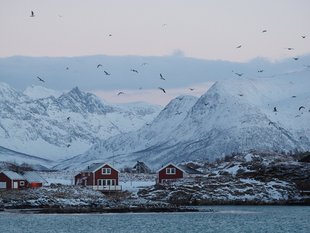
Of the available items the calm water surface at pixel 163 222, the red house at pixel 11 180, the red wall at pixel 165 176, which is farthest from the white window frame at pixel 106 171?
the calm water surface at pixel 163 222

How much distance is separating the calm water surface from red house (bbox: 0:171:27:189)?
111ft

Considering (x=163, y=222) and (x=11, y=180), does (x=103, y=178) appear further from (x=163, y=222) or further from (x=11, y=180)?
(x=163, y=222)

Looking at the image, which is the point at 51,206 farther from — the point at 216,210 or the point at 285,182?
the point at 285,182

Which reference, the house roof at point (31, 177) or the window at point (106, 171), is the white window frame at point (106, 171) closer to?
the window at point (106, 171)

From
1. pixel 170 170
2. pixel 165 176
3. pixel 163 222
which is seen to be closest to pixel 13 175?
pixel 165 176

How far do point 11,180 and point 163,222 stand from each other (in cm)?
4503

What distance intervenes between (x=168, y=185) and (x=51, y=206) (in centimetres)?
2231

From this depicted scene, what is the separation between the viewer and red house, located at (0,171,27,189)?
409 feet

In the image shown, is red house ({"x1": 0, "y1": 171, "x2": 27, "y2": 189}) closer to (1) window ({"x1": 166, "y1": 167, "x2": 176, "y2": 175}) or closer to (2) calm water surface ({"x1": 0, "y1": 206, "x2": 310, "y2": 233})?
(1) window ({"x1": 166, "y1": 167, "x2": 176, "y2": 175})

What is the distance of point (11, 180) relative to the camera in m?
125

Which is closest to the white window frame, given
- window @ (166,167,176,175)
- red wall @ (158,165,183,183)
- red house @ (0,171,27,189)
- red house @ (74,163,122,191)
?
red house @ (74,163,122,191)

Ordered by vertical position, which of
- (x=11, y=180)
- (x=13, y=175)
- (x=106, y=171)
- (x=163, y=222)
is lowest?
(x=163, y=222)

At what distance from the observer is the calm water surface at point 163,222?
78062mm

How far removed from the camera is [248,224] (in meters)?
83.1
